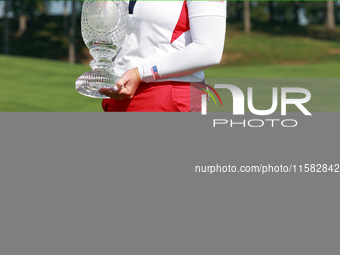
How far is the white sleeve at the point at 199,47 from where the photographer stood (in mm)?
2258

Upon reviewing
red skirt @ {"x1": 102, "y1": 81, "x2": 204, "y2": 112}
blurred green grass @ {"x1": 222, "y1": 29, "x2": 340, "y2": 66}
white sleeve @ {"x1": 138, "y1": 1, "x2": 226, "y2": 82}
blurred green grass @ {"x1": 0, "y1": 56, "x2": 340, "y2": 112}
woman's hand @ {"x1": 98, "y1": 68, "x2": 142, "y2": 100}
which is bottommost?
blurred green grass @ {"x1": 222, "y1": 29, "x2": 340, "y2": 66}

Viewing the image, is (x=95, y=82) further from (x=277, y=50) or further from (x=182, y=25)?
(x=277, y=50)

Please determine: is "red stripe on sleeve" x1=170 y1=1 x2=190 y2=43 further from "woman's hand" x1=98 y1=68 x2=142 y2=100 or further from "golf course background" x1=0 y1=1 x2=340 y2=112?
"golf course background" x1=0 y1=1 x2=340 y2=112

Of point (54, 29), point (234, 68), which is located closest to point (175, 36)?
point (234, 68)

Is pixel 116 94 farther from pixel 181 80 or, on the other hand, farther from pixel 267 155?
pixel 267 155

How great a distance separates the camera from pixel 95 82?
94.2 inches

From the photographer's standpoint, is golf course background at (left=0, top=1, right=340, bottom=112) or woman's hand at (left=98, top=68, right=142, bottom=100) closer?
woman's hand at (left=98, top=68, right=142, bottom=100)

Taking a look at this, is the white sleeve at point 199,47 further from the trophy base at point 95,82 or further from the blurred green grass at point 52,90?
the blurred green grass at point 52,90

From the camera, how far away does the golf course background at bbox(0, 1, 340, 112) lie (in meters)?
11.2

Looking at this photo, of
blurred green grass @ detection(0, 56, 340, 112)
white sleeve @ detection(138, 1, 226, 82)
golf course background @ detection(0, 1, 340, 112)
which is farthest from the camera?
golf course background @ detection(0, 1, 340, 112)

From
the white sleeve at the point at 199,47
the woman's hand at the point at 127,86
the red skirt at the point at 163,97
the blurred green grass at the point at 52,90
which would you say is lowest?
the blurred green grass at the point at 52,90

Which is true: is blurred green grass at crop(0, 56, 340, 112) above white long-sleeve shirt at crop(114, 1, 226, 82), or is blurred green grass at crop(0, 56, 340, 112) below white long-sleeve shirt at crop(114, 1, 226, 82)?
below

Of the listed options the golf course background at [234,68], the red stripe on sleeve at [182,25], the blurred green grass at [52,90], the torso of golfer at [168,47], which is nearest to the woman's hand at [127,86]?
the torso of golfer at [168,47]

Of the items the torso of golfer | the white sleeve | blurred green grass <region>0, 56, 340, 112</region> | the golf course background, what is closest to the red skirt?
the torso of golfer
